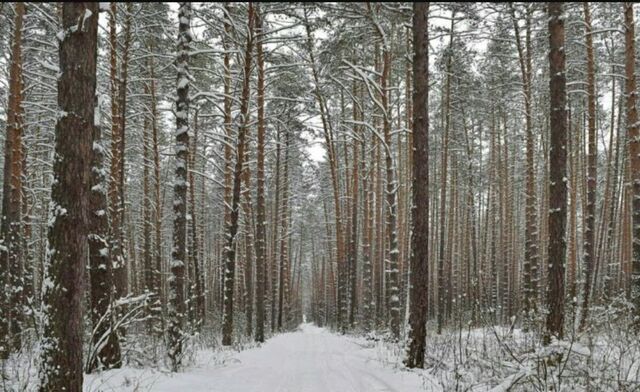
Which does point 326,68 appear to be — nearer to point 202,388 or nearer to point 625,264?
point 202,388

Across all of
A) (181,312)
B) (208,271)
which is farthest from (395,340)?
(208,271)

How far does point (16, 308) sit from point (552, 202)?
13373 millimetres

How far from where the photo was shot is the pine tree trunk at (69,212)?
4324 mm

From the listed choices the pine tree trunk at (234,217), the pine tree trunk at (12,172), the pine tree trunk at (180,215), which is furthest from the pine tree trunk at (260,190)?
the pine tree trunk at (12,172)

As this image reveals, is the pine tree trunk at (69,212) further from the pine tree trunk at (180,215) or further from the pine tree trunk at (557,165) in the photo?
the pine tree trunk at (557,165)

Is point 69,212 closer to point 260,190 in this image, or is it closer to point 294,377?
point 294,377

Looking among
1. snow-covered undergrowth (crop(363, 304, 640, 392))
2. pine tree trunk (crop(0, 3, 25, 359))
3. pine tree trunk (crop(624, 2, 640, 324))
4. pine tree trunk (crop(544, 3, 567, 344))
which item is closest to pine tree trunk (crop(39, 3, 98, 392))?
snow-covered undergrowth (crop(363, 304, 640, 392))

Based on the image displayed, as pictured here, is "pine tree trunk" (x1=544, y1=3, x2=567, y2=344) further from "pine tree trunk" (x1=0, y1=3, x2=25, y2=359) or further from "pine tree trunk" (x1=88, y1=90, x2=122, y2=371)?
"pine tree trunk" (x1=0, y1=3, x2=25, y2=359)

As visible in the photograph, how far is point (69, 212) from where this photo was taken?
4375 mm

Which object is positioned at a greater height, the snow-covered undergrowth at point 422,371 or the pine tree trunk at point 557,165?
the pine tree trunk at point 557,165

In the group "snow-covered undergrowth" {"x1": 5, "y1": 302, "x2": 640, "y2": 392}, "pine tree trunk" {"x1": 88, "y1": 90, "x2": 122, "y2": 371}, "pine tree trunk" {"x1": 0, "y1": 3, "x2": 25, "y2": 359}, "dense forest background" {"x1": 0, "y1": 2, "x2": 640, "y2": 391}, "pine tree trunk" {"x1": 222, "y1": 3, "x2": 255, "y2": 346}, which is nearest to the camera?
"dense forest background" {"x1": 0, "y1": 2, "x2": 640, "y2": 391}

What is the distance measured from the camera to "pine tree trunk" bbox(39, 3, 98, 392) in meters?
4.32

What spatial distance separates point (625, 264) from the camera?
77.7 feet

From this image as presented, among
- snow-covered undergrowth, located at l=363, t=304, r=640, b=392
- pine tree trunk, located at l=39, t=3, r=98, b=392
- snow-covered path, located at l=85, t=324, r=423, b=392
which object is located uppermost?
pine tree trunk, located at l=39, t=3, r=98, b=392
